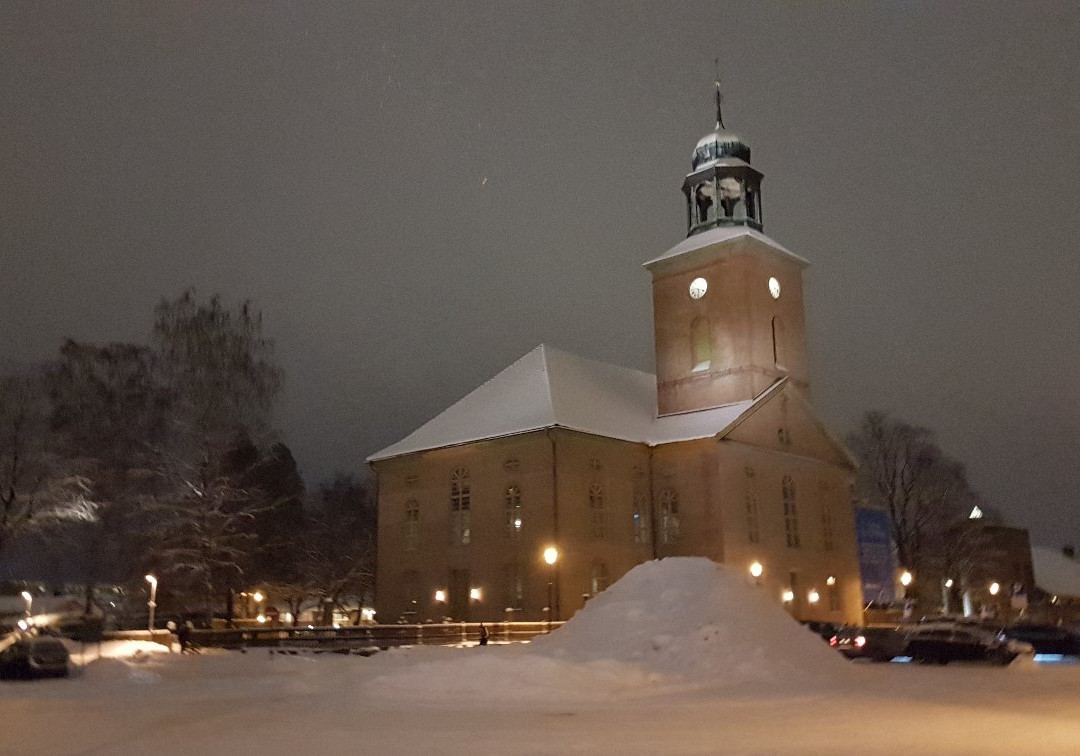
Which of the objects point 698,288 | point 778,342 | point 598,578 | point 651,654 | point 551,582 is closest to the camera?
point 651,654

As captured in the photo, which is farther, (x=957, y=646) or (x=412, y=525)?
(x=412, y=525)

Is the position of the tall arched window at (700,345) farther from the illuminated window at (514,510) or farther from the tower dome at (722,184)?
the illuminated window at (514,510)

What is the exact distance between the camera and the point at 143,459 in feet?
139

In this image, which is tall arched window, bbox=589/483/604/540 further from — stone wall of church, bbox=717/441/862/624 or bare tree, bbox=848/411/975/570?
bare tree, bbox=848/411/975/570

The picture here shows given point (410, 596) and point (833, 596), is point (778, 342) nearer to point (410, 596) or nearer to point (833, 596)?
point (833, 596)

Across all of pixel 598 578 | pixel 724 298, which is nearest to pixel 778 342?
pixel 724 298

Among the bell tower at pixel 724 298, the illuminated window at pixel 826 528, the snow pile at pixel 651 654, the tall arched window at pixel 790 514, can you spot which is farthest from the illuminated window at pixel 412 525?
the illuminated window at pixel 826 528

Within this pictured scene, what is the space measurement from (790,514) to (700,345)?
9.42 m

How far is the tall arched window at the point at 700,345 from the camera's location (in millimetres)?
48469

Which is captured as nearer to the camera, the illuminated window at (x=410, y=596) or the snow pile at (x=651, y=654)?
the snow pile at (x=651, y=654)

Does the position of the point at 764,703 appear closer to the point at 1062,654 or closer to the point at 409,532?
the point at 1062,654

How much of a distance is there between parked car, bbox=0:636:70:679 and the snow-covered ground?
0.74 m

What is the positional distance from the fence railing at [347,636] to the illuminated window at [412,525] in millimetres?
11156

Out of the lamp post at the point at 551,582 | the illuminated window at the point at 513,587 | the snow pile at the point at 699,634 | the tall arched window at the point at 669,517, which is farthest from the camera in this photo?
the tall arched window at the point at 669,517
